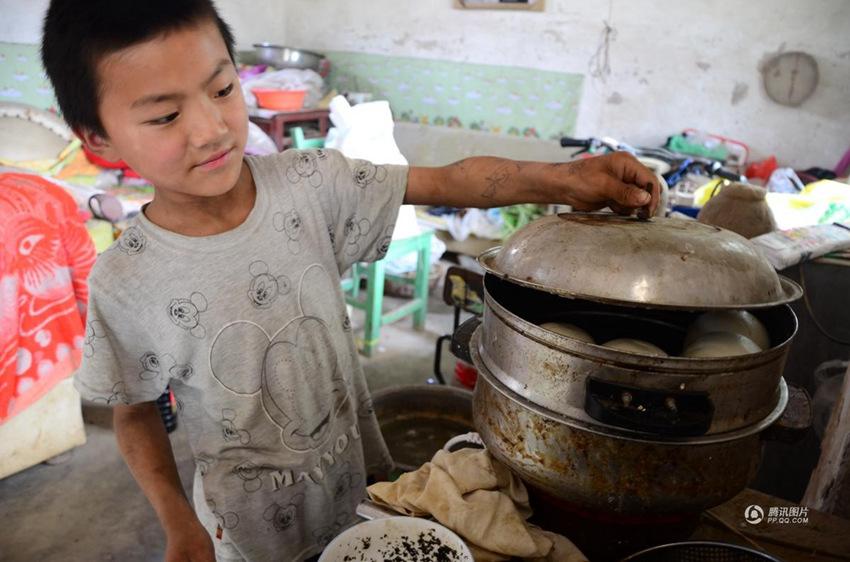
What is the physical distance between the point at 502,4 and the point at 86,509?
4602 millimetres

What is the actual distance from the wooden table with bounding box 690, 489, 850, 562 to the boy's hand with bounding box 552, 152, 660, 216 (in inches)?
24.4

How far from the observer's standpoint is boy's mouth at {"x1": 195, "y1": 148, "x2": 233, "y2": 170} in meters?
0.98

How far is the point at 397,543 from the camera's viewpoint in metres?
0.76

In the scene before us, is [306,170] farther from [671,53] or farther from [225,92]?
[671,53]

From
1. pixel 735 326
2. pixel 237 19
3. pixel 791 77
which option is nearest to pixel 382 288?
pixel 735 326

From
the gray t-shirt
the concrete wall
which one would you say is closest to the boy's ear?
the gray t-shirt

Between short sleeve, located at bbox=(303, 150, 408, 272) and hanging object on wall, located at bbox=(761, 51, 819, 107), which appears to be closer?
short sleeve, located at bbox=(303, 150, 408, 272)

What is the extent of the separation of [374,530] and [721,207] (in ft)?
5.44

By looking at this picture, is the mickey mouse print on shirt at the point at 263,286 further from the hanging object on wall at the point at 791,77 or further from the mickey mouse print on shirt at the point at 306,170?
the hanging object on wall at the point at 791,77

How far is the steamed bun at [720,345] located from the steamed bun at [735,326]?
2cm

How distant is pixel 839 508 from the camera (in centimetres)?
136

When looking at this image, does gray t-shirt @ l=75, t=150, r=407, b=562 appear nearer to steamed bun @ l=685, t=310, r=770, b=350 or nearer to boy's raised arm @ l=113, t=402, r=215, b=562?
boy's raised arm @ l=113, t=402, r=215, b=562

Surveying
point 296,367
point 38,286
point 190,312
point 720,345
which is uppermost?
point 720,345

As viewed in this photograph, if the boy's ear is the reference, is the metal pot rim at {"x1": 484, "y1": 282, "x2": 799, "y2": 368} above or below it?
below
